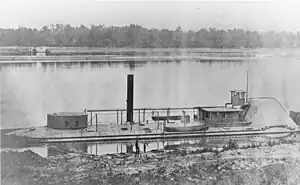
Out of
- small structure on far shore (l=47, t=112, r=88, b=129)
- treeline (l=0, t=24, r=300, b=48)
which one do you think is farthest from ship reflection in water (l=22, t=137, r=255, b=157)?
treeline (l=0, t=24, r=300, b=48)

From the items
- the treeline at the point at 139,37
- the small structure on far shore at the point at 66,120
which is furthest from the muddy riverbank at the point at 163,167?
the treeline at the point at 139,37

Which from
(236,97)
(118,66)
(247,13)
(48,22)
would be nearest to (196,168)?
(236,97)

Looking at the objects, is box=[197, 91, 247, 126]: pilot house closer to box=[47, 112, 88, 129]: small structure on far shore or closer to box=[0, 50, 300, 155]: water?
box=[0, 50, 300, 155]: water

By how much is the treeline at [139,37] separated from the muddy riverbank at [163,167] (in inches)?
30.0

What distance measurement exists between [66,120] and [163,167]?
0.76m

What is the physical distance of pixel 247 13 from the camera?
4.24 meters

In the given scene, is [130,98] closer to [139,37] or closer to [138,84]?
[138,84]

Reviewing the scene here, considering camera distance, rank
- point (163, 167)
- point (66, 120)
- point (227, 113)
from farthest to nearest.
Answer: point (227, 113)
point (163, 167)
point (66, 120)

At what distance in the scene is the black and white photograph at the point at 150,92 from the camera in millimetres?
3906

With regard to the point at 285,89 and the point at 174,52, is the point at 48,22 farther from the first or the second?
the point at 285,89

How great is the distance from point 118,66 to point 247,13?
1012mm

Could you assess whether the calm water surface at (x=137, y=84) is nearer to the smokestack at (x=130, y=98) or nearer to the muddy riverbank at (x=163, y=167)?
the smokestack at (x=130, y=98)

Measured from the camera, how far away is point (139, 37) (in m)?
4.09

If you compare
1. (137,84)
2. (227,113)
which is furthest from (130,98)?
(227,113)
